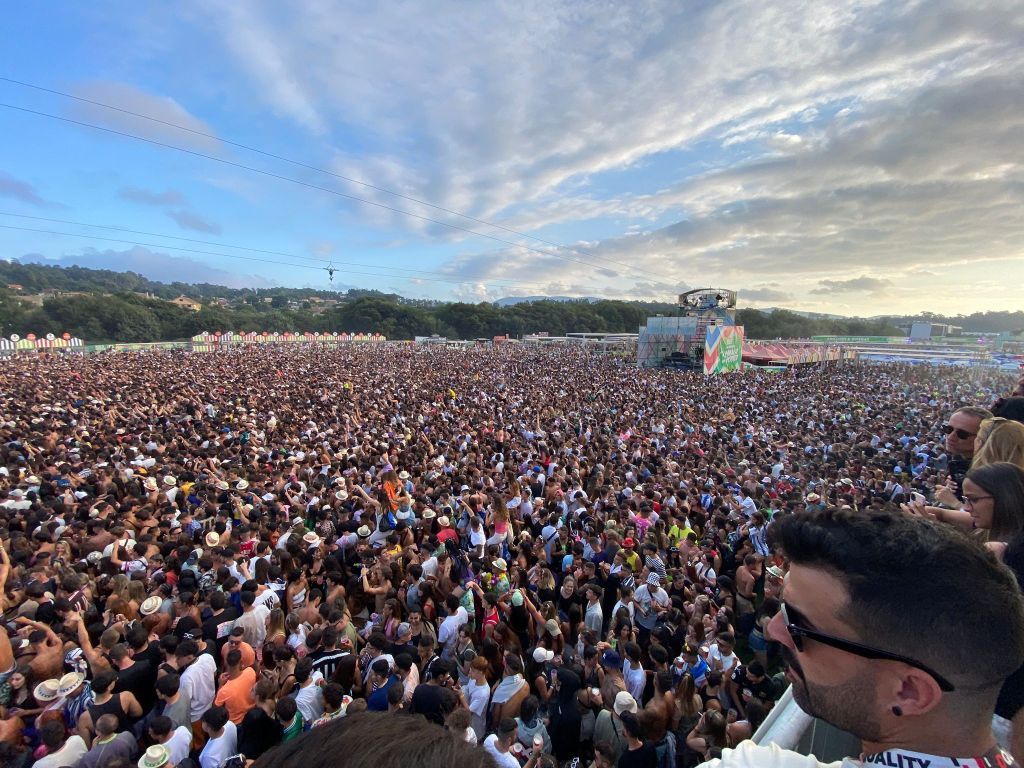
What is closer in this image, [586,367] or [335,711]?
[335,711]

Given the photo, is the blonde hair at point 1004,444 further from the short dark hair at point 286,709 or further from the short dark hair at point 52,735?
the short dark hair at point 52,735

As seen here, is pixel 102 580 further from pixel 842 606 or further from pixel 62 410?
pixel 62 410

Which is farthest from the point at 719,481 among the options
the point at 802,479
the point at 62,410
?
the point at 62,410

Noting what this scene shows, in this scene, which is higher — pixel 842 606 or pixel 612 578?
pixel 842 606

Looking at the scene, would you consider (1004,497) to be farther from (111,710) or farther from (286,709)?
(111,710)

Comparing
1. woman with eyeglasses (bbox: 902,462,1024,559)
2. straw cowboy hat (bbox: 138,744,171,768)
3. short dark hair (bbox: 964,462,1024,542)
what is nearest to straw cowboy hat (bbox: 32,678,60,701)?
straw cowboy hat (bbox: 138,744,171,768)

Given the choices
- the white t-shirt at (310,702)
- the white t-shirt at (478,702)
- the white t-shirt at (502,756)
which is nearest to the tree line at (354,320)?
the white t-shirt at (310,702)
